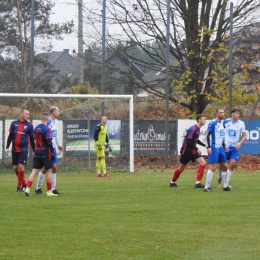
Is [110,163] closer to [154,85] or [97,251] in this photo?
[154,85]

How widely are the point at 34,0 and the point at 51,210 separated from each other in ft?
49.0

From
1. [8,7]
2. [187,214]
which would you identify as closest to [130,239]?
[187,214]

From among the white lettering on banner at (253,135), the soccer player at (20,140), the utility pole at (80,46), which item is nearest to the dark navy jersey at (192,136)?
the soccer player at (20,140)

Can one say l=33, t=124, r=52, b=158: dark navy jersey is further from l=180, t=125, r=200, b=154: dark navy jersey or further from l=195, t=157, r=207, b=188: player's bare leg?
l=195, t=157, r=207, b=188: player's bare leg

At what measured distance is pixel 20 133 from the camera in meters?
16.1

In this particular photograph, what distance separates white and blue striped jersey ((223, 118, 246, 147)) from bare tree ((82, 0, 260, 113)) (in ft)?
35.7

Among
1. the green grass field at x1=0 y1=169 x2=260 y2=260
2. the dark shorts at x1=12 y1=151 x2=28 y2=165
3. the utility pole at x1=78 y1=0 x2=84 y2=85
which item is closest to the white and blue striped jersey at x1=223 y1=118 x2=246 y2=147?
the green grass field at x1=0 y1=169 x2=260 y2=260

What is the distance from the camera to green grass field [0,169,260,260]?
803cm

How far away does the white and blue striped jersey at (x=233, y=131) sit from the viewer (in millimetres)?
16609

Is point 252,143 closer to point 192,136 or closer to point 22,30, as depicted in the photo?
point 22,30

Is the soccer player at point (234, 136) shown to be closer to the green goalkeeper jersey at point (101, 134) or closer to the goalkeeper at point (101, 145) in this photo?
the goalkeeper at point (101, 145)

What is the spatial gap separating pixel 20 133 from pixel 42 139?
184 cm

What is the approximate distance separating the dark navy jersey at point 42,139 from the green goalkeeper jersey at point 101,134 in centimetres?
719

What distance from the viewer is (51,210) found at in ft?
39.3
